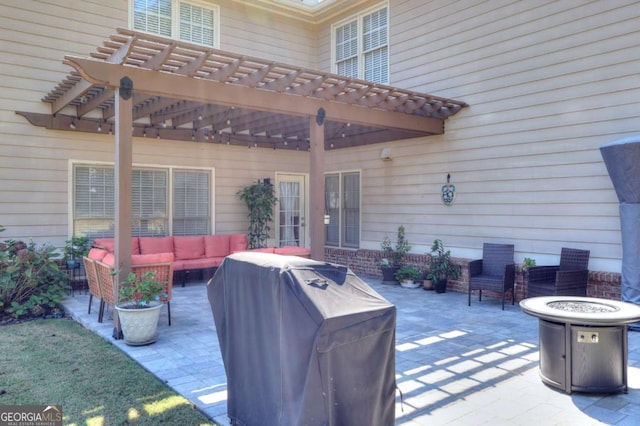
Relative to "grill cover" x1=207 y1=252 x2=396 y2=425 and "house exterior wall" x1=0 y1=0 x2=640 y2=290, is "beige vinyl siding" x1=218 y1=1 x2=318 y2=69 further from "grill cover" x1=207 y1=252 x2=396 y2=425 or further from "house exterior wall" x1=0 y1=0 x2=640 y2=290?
"grill cover" x1=207 y1=252 x2=396 y2=425

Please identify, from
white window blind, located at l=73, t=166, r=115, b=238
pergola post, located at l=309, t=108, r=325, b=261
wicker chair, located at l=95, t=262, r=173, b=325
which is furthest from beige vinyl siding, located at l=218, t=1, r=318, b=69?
A: wicker chair, located at l=95, t=262, r=173, b=325

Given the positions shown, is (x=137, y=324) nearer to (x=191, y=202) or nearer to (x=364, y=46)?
(x=191, y=202)

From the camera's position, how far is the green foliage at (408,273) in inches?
327

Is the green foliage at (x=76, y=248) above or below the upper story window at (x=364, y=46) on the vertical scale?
below

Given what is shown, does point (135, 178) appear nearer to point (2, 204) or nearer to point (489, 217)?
point (2, 204)

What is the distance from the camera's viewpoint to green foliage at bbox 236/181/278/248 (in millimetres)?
9547

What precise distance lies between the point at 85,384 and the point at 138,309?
1.09 m

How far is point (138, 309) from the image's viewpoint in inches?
186

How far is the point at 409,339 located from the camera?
4.98m

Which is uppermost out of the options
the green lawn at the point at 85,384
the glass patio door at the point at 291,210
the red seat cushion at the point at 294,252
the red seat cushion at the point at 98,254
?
the glass patio door at the point at 291,210

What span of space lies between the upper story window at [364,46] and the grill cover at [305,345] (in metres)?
7.38

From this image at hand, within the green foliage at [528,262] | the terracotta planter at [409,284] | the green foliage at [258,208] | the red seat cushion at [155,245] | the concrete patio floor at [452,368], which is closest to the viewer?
the concrete patio floor at [452,368]

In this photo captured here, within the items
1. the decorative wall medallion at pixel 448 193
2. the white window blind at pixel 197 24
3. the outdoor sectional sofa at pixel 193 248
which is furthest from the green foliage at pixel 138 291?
the white window blind at pixel 197 24

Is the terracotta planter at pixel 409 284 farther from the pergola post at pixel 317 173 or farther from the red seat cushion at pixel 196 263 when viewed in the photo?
the red seat cushion at pixel 196 263
